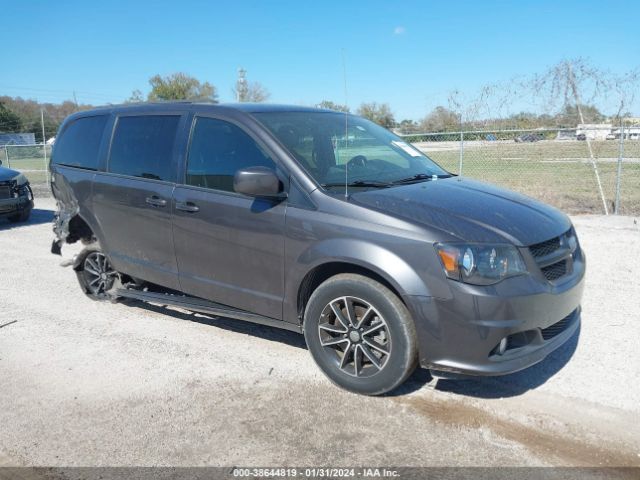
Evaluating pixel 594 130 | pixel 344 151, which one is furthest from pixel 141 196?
pixel 594 130

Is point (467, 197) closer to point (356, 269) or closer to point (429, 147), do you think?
point (356, 269)

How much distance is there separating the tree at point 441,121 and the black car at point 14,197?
9.45 meters

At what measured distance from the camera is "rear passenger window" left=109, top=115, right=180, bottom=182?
15.1ft

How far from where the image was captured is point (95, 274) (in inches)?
225

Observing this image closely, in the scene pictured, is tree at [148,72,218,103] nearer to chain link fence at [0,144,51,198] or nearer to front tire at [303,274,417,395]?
chain link fence at [0,144,51,198]

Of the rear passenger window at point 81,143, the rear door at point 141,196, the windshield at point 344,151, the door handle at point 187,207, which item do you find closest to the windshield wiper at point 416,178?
the windshield at point 344,151

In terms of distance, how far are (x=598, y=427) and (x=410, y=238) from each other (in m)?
1.55

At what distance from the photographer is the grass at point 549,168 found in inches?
458

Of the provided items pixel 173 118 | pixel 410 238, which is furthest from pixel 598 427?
pixel 173 118

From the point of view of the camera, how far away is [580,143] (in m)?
11.7

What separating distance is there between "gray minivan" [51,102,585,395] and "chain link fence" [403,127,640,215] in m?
7.72

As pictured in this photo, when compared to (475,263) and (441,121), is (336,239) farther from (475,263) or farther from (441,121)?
(441,121)

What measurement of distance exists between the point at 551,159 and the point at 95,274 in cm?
1164

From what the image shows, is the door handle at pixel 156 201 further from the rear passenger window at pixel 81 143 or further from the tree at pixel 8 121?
the tree at pixel 8 121
